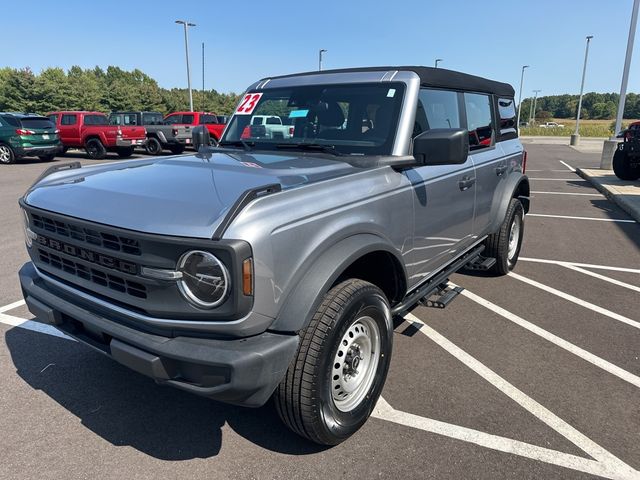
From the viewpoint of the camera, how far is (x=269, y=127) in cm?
371

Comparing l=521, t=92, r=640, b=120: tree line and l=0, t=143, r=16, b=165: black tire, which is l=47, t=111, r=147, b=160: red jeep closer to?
l=0, t=143, r=16, b=165: black tire

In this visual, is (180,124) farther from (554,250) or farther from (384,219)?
(384,219)

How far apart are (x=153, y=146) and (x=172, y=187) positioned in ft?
64.0

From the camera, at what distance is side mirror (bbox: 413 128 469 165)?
277cm

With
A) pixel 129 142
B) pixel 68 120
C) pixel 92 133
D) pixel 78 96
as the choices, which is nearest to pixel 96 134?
pixel 92 133

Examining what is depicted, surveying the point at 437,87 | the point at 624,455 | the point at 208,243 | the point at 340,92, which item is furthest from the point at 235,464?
the point at 437,87

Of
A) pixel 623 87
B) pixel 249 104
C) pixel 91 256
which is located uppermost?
pixel 623 87

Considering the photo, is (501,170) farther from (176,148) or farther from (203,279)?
(176,148)

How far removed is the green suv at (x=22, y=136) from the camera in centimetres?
1680

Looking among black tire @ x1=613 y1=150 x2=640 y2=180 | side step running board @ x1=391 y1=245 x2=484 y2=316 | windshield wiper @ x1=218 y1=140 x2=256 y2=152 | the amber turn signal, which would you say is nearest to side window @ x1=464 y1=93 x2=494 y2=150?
side step running board @ x1=391 y1=245 x2=484 y2=316

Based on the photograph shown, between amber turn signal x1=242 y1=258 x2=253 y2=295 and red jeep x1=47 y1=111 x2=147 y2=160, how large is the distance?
1855cm

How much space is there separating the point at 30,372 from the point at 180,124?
19100 millimetres

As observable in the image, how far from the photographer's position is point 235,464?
246 centimetres

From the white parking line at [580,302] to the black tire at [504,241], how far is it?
0.76 ft
